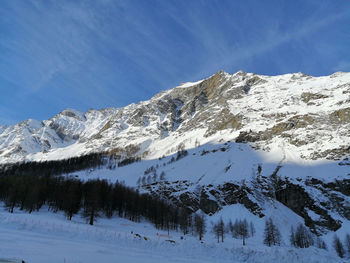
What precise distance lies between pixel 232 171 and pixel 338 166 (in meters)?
49.1

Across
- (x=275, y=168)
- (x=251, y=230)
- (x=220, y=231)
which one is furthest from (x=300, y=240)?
(x=275, y=168)

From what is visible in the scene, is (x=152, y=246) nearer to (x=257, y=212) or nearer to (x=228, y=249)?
(x=228, y=249)

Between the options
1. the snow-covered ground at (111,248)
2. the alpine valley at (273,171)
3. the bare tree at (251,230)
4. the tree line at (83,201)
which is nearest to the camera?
the snow-covered ground at (111,248)

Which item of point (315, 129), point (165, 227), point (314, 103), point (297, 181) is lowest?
point (165, 227)

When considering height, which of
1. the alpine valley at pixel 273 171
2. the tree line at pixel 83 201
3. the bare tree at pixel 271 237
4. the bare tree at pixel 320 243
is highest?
the alpine valley at pixel 273 171

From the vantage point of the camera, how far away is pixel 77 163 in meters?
199

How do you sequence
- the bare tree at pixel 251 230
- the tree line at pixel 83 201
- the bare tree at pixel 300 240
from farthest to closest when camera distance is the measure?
the bare tree at pixel 251 230, the bare tree at pixel 300 240, the tree line at pixel 83 201

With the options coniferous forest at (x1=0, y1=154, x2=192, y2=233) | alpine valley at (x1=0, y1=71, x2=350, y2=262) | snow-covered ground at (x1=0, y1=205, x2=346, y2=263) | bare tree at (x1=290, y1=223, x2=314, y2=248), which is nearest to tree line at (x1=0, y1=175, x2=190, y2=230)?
coniferous forest at (x1=0, y1=154, x2=192, y2=233)

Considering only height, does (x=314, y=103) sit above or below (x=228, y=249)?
above

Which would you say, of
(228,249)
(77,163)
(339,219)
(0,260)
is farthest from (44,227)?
(77,163)

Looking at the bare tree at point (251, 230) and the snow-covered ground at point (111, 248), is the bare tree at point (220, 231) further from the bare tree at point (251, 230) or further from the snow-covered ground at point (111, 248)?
the snow-covered ground at point (111, 248)

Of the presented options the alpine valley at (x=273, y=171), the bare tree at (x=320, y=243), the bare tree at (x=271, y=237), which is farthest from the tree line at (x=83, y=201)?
the bare tree at (x=320, y=243)

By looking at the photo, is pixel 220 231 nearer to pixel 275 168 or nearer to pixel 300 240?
pixel 300 240

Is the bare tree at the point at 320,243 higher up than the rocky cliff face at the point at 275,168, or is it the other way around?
the rocky cliff face at the point at 275,168
